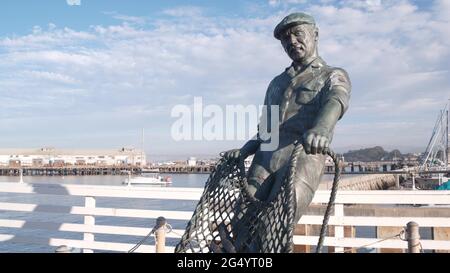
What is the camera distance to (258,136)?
12.7 feet

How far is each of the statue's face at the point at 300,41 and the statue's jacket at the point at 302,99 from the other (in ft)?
0.32

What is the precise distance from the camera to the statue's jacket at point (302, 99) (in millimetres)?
3438

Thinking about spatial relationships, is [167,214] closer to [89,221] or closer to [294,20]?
[89,221]

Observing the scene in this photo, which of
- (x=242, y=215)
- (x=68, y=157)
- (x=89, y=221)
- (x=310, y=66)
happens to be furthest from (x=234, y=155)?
(x=68, y=157)

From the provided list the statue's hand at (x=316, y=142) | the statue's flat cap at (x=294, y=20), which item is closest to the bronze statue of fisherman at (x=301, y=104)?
the statue's flat cap at (x=294, y=20)

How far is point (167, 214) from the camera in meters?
5.35

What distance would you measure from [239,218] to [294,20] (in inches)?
60.9

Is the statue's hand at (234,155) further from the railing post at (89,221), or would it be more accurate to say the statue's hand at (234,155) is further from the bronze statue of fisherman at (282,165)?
the railing post at (89,221)

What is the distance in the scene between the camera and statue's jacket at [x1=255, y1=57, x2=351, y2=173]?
344 cm

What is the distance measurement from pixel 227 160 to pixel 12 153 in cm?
8798
